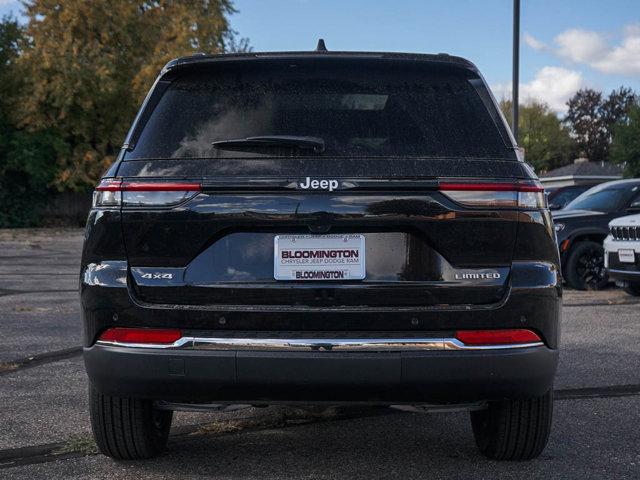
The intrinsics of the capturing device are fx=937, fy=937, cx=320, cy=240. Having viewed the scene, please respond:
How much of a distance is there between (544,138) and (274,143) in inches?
4065

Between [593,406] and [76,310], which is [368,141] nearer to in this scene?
[593,406]


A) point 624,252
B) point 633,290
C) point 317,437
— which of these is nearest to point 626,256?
point 624,252

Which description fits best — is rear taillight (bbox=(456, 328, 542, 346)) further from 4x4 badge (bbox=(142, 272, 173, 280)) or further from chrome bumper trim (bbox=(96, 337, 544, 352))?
4x4 badge (bbox=(142, 272, 173, 280))

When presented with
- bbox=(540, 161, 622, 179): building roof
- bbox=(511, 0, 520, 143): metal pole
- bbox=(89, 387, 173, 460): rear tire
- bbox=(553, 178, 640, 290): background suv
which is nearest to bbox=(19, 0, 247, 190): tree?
bbox=(511, 0, 520, 143): metal pole

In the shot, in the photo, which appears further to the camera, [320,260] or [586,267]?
[586,267]

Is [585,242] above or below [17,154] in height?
below

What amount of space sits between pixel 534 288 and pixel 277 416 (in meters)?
2.13

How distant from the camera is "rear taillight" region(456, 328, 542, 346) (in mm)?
3729

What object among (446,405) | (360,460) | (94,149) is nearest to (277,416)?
(360,460)

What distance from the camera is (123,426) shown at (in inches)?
169

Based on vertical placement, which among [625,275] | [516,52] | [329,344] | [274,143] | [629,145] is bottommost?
[625,275]

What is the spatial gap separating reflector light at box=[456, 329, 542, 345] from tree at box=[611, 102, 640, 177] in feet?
165

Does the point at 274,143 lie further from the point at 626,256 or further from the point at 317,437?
the point at 626,256

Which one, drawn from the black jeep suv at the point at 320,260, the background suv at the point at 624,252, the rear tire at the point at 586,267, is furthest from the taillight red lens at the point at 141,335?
the rear tire at the point at 586,267
